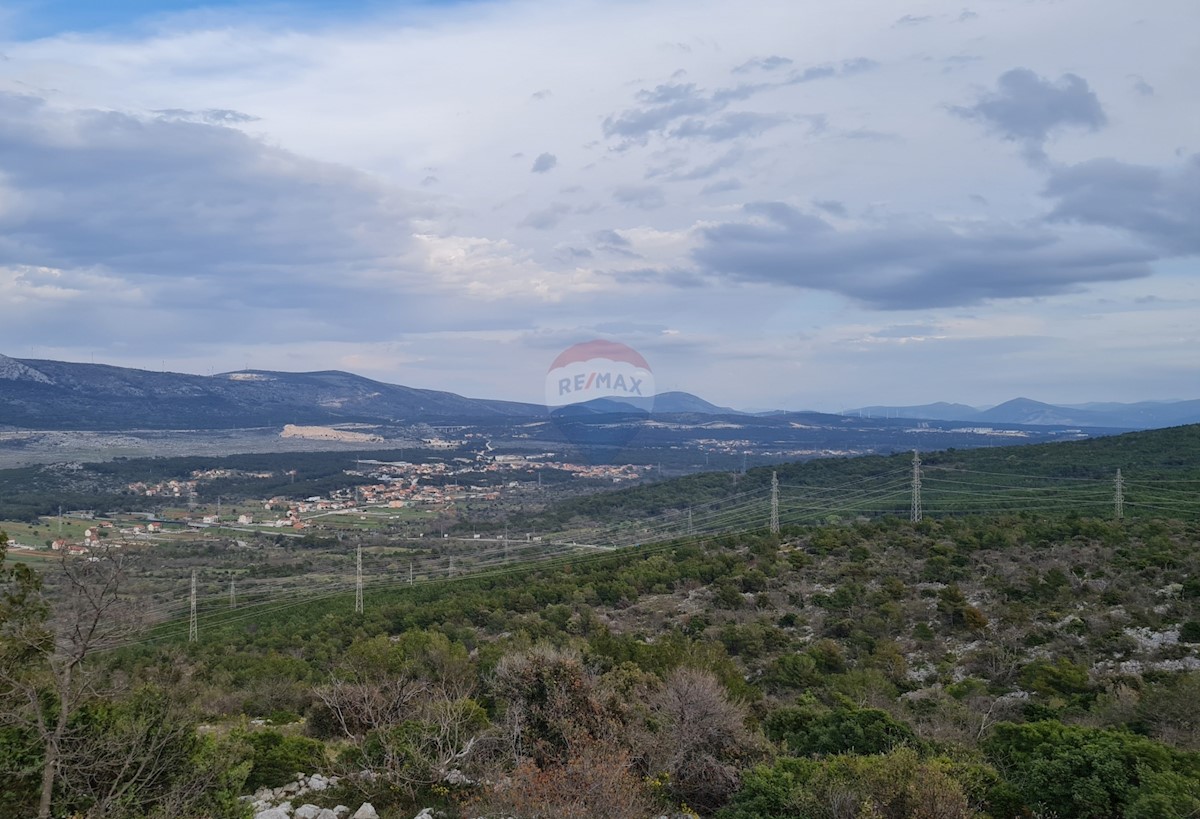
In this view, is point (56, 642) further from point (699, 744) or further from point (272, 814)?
point (699, 744)

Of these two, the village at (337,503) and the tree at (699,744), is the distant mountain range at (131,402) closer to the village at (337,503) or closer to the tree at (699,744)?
the village at (337,503)

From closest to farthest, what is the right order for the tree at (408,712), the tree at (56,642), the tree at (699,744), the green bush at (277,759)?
the tree at (56,642) < the tree at (699,744) < the tree at (408,712) < the green bush at (277,759)

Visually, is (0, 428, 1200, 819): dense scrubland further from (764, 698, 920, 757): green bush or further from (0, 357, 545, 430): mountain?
(0, 357, 545, 430): mountain

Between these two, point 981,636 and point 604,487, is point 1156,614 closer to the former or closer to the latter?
point 981,636

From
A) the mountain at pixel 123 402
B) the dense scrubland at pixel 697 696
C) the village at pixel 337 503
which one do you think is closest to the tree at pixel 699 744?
the dense scrubland at pixel 697 696

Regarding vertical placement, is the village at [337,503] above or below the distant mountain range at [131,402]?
below

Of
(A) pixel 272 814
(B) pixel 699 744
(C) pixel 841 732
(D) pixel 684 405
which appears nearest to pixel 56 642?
(A) pixel 272 814

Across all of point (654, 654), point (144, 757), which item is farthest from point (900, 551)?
point (144, 757)

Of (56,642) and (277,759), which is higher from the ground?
(56,642)
